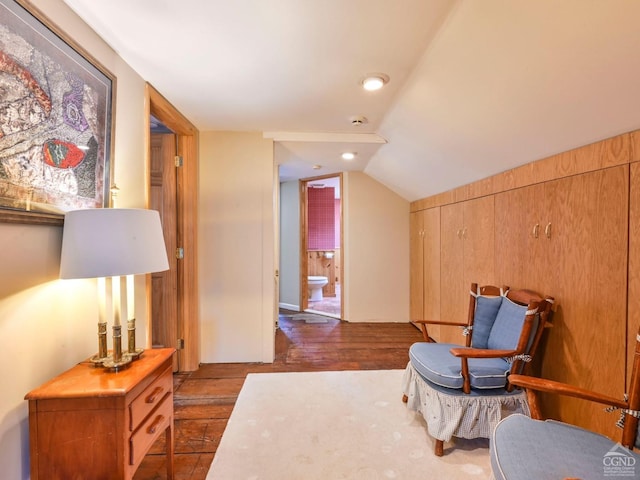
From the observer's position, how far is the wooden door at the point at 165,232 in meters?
2.72

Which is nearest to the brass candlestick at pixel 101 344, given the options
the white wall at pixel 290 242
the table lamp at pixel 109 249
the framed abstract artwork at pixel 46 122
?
the table lamp at pixel 109 249

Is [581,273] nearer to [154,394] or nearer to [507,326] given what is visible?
[507,326]

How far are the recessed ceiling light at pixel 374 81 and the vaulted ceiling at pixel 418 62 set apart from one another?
0.04m

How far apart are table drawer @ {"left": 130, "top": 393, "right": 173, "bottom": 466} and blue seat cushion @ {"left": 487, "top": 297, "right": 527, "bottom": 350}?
6.48ft

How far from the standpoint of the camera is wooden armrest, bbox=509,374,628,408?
47.3 inches

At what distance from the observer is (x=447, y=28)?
4.65 ft

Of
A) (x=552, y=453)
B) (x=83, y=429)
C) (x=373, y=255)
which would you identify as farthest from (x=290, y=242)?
(x=552, y=453)

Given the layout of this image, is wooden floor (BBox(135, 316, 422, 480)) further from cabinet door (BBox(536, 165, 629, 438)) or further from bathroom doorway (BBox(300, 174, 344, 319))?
bathroom doorway (BBox(300, 174, 344, 319))

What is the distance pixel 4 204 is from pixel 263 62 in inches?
55.0

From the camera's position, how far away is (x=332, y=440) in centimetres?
184

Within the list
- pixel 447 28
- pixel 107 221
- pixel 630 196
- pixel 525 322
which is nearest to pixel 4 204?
pixel 107 221

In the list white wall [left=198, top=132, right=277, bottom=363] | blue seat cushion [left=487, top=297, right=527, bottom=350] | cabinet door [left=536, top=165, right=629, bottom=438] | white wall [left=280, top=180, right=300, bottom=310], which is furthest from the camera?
white wall [left=280, top=180, right=300, bottom=310]

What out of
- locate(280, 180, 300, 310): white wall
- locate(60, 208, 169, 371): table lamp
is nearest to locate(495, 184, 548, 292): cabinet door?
locate(60, 208, 169, 371): table lamp

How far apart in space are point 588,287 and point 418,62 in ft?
5.10
